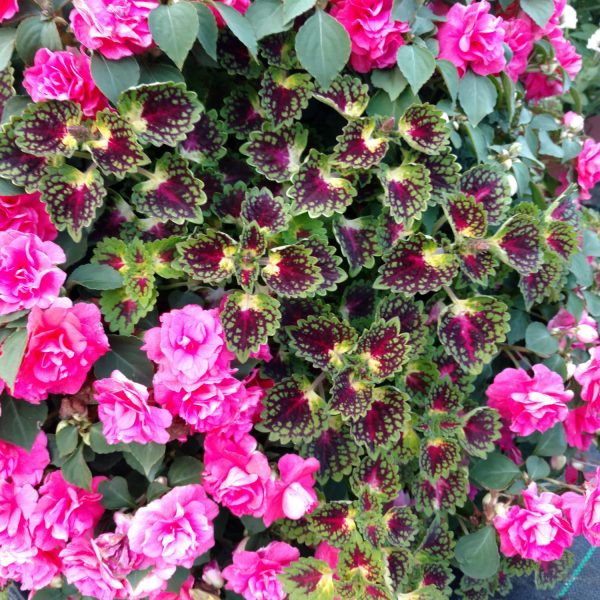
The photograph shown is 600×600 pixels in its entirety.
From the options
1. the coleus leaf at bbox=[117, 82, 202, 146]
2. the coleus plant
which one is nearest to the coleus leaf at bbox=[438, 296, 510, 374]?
the coleus plant

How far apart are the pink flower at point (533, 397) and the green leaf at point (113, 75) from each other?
2.20ft

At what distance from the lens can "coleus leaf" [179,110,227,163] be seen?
0.89 m

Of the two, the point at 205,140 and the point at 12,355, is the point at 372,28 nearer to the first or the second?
the point at 205,140

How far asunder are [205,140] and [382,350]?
38 cm

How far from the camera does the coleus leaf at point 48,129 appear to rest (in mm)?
780

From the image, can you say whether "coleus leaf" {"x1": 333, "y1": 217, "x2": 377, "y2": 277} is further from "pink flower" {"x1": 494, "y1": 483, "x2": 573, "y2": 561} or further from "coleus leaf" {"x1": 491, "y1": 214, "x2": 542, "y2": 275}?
"pink flower" {"x1": 494, "y1": 483, "x2": 573, "y2": 561}

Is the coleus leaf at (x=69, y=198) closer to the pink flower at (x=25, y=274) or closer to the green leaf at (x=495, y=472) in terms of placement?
the pink flower at (x=25, y=274)

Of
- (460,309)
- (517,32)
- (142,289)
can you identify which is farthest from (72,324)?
(517,32)

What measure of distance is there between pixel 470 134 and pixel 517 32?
0.24 meters

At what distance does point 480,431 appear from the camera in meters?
0.97

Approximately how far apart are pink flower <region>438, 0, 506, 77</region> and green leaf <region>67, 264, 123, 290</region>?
56 centimetres

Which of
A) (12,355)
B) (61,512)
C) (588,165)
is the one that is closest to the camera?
(12,355)

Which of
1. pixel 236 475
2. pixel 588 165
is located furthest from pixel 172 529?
pixel 588 165

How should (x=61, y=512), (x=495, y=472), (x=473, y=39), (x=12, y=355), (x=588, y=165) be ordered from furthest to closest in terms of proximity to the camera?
(x=588, y=165) < (x=495, y=472) < (x=473, y=39) < (x=61, y=512) < (x=12, y=355)
